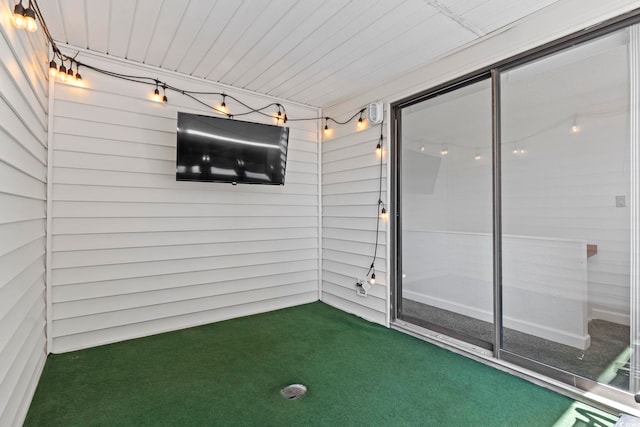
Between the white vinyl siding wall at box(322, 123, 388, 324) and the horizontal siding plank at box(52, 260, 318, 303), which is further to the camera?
the white vinyl siding wall at box(322, 123, 388, 324)

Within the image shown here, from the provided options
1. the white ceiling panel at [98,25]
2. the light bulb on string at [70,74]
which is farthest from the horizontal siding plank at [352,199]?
the light bulb on string at [70,74]

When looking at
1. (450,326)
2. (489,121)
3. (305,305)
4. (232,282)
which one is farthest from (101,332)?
(489,121)

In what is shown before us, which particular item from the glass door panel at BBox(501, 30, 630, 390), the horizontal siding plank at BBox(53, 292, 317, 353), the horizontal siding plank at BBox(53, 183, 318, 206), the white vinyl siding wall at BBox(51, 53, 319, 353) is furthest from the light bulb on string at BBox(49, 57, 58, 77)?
the glass door panel at BBox(501, 30, 630, 390)

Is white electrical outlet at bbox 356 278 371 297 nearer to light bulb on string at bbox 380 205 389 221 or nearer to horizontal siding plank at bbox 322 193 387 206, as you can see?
light bulb on string at bbox 380 205 389 221

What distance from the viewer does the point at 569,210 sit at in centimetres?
231

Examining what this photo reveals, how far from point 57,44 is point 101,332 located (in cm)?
255

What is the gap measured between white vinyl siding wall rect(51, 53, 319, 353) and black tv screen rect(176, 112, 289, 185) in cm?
33

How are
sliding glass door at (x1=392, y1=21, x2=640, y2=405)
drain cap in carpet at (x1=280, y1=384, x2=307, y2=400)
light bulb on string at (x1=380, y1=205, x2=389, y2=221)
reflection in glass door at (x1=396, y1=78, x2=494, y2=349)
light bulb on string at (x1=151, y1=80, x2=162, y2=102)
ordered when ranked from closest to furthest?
sliding glass door at (x1=392, y1=21, x2=640, y2=405) < drain cap in carpet at (x1=280, y1=384, x2=307, y2=400) < reflection in glass door at (x1=396, y1=78, x2=494, y2=349) < light bulb on string at (x1=151, y1=80, x2=162, y2=102) < light bulb on string at (x1=380, y1=205, x2=389, y2=221)

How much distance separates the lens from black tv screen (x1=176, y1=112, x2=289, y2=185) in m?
2.99

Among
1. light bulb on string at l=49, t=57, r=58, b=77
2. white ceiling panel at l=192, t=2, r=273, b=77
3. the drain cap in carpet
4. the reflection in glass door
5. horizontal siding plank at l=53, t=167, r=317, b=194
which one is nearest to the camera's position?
the drain cap in carpet

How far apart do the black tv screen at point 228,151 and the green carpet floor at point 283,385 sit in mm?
1631

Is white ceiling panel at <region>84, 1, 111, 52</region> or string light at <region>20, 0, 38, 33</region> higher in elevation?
white ceiling panel at <region>84, 1, 111, 52</region>

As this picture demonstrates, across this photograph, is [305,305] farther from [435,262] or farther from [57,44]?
[57,44]

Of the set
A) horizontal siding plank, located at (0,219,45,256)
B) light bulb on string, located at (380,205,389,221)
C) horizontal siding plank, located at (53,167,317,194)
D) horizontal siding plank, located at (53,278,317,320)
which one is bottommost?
horizontal siding plank, located at (53,278,317,320)
